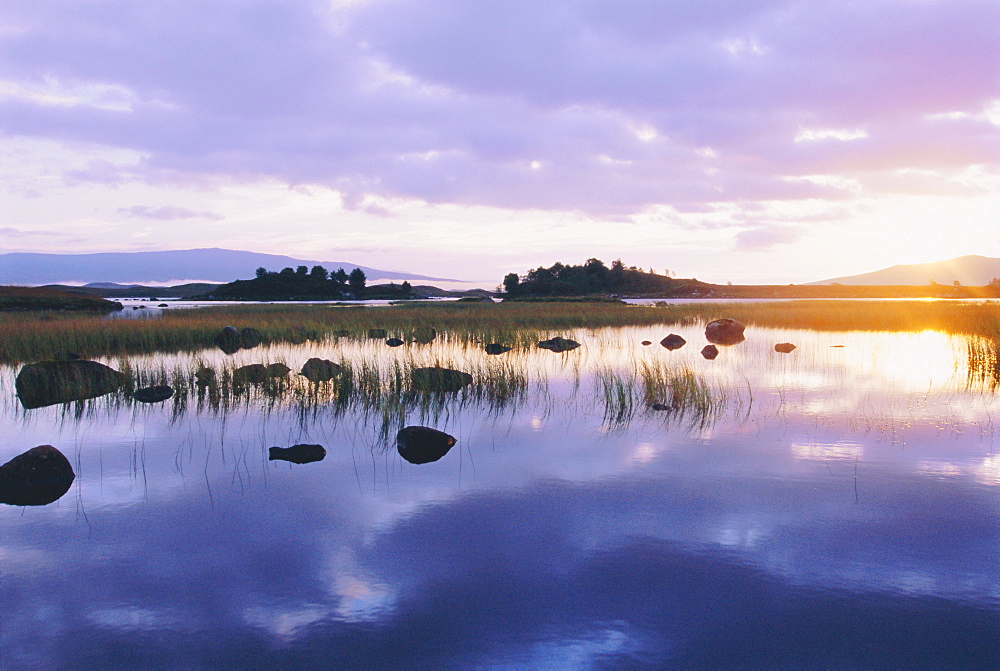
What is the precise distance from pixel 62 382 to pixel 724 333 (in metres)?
29.9

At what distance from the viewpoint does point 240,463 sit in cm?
1045

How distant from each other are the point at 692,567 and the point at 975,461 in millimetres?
6963

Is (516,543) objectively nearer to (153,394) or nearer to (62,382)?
(153,394)

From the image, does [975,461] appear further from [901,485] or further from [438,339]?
[438,339]

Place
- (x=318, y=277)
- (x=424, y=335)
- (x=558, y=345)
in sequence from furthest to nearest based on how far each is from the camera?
1. (x=318, y=277)
2. (x=424, y=335)
3. (x=558, y=345)

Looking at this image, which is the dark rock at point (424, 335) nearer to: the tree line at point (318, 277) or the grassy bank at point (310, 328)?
the grassy bank at point (310, 328)

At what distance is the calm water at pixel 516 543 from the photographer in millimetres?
5289

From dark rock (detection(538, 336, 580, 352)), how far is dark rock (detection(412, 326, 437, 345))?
19.4ft

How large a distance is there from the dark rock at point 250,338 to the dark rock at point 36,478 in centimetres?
1996

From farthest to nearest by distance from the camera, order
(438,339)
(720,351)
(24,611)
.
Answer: (438,339) < (720,351) < (24,611)

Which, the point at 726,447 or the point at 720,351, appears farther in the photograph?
the point at 720,351

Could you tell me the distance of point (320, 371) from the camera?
19.0m

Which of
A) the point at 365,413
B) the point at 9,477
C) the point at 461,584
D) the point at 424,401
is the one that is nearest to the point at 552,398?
the point at 424,401

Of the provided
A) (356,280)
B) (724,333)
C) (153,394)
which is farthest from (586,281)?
(153,394)
